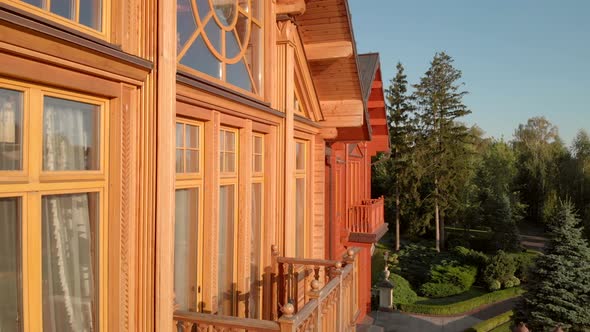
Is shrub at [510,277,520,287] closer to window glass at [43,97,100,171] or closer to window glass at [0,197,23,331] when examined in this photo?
window glass at [43,97,100,171]

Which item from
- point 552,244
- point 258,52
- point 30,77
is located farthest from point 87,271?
point 552,244

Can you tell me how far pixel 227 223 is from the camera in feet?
14.9

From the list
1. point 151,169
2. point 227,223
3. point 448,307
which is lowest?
point 448,307

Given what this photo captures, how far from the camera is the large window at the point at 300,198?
21.9 ft

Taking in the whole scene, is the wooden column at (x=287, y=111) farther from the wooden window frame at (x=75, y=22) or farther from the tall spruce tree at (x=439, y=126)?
the tall spruce tree at (x=439, y=126)

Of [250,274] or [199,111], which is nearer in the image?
[199,111]

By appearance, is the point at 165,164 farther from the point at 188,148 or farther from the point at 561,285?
the point at 561,285

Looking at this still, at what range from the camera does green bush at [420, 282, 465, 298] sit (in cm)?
2377

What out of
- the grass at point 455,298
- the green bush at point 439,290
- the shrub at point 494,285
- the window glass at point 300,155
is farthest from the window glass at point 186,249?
the shrub at point 494,285

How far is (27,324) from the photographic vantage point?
2.23 m

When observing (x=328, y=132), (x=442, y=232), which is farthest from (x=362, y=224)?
(x=442, y=232)

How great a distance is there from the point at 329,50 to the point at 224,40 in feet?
8.39

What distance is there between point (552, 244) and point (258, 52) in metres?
15.8

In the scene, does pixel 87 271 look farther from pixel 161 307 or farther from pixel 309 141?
pixel 309 141
